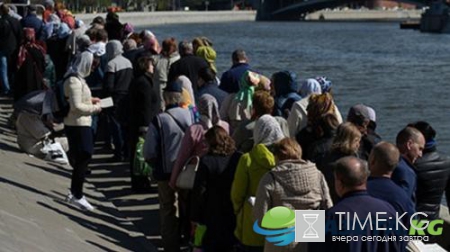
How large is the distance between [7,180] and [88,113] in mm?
1058

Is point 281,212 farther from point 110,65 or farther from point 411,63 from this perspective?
point 411,63

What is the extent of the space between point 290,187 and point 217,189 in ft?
3.94

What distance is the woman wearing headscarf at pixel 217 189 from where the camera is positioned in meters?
7.32

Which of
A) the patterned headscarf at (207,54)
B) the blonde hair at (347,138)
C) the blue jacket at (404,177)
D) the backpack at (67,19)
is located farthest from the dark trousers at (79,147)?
the backpack at (67,19)

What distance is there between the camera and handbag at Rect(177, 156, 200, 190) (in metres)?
8.04

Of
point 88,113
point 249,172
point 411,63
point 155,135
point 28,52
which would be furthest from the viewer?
point 411,63

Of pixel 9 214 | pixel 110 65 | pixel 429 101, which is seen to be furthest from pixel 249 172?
pixel 429 101

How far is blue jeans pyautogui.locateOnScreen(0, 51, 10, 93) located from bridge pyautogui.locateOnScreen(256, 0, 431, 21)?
9963 centimetres

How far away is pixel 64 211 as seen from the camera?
30.0 ft

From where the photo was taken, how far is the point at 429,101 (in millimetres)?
31172

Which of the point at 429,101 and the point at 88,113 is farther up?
the point at 88,113

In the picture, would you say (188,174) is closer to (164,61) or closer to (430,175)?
(430,175)

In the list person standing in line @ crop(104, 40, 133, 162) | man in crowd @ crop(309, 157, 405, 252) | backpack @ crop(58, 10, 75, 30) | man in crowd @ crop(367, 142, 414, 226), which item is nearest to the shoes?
person standing in line @ crop(104, 40, 133, 162)

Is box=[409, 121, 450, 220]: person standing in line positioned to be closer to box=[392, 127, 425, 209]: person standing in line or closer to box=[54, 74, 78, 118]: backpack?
box=[392, 127, 425, 209]: person standing in line
